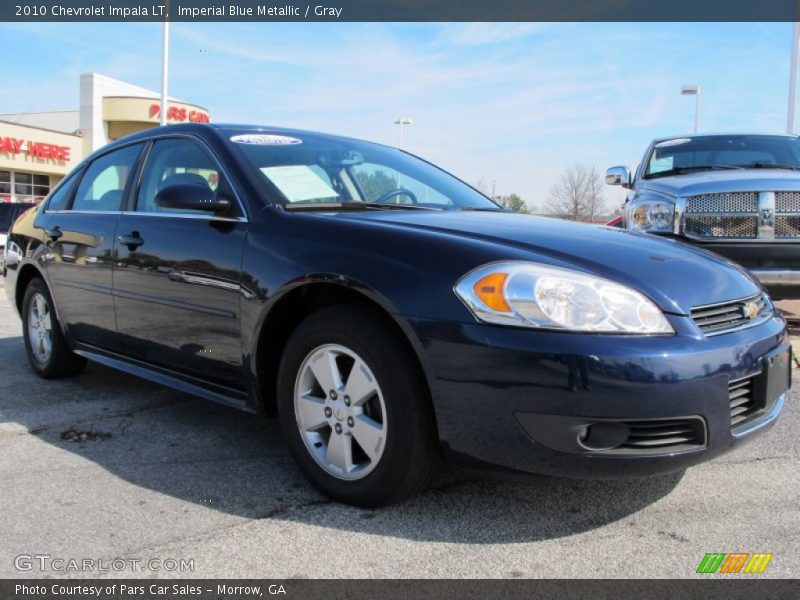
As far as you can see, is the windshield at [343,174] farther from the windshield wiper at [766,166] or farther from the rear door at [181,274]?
the windshield wiper at [766,166]

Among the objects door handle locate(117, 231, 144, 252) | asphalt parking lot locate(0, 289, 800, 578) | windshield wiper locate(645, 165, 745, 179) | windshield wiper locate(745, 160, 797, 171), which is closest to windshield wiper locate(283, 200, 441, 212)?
door handle locate(117, 231, 144, 252)

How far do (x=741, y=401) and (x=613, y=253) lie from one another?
2.23ft

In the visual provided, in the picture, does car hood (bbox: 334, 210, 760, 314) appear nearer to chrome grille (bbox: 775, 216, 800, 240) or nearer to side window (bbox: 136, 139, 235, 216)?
side window (bbox: 136, 139, 235, 216)

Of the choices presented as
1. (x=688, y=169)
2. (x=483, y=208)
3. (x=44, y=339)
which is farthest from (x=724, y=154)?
(x=44, y=339)

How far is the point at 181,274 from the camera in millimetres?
3326

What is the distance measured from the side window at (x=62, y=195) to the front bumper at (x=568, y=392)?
3277 mm

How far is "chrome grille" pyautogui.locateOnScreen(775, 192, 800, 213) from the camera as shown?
5363mm

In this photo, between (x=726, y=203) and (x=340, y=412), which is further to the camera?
(x=726, y=203)

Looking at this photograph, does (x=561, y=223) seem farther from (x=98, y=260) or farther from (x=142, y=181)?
(x=98, y=260)

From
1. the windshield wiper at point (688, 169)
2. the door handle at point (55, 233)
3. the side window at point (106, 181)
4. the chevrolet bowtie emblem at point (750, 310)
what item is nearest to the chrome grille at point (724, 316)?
the chevrolet bowtie emblem at point (750, 310)

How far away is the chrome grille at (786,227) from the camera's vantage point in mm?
5363

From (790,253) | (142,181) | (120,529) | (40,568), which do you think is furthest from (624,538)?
(790,253)

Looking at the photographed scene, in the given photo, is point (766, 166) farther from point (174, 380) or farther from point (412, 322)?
point (174, 380)

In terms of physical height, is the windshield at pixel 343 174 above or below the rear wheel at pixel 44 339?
above
